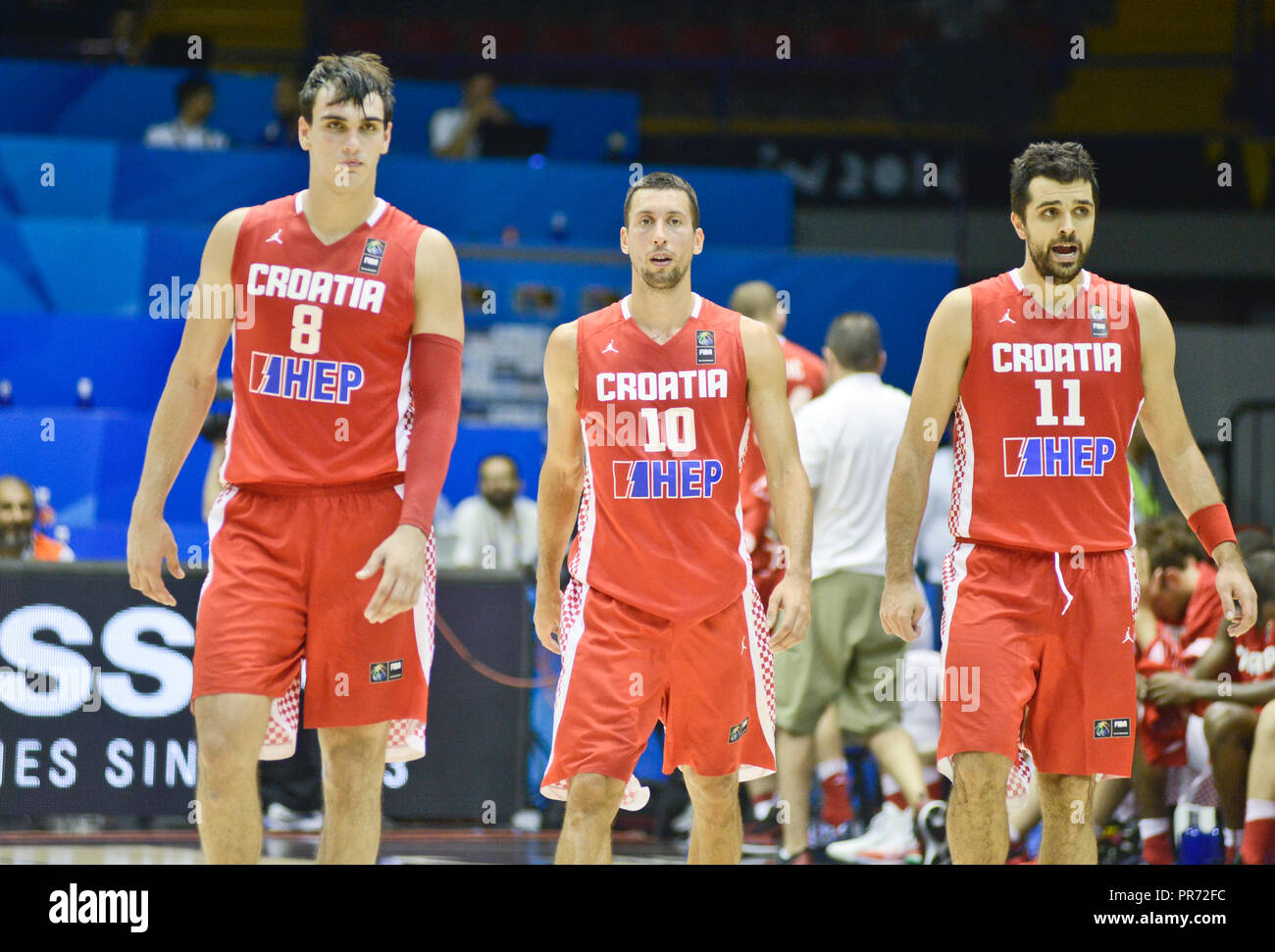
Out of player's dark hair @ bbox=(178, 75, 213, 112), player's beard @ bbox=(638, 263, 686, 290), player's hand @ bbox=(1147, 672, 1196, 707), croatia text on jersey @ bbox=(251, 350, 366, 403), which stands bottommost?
player's hand @ bbox=(1147, 672, 1196, 707)

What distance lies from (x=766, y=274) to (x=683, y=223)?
19.8 ft

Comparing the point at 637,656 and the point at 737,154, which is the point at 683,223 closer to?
the point at 637,656

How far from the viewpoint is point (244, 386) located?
175 inches

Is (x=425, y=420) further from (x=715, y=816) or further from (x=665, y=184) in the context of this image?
(x=715, y=816)

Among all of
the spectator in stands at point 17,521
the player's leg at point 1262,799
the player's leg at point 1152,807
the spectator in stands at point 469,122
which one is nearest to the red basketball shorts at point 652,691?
the player's leg at point 1262,799

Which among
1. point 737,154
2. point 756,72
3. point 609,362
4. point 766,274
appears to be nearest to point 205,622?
point 609,362

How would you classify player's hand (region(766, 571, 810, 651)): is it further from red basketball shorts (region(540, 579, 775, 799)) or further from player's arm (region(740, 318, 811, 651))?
red basketball shorts (region(540, 579, 775, 799))

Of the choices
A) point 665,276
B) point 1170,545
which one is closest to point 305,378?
point 665,276

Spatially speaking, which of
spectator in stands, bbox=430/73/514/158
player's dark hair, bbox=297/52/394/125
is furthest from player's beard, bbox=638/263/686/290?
spectator in stands, bbox=430/73/514/158

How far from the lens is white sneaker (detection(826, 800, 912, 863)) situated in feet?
23.6

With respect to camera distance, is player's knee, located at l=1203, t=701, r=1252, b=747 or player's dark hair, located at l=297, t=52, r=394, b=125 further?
player's knee, located at l=1203, t=701, r=1252, b=747

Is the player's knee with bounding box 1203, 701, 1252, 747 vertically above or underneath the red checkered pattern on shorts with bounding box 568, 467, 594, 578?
underneath

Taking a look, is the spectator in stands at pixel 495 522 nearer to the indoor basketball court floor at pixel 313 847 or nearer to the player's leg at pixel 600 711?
the indoor basketball court floor at pixel 313 847

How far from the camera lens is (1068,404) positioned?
4.65 metres
